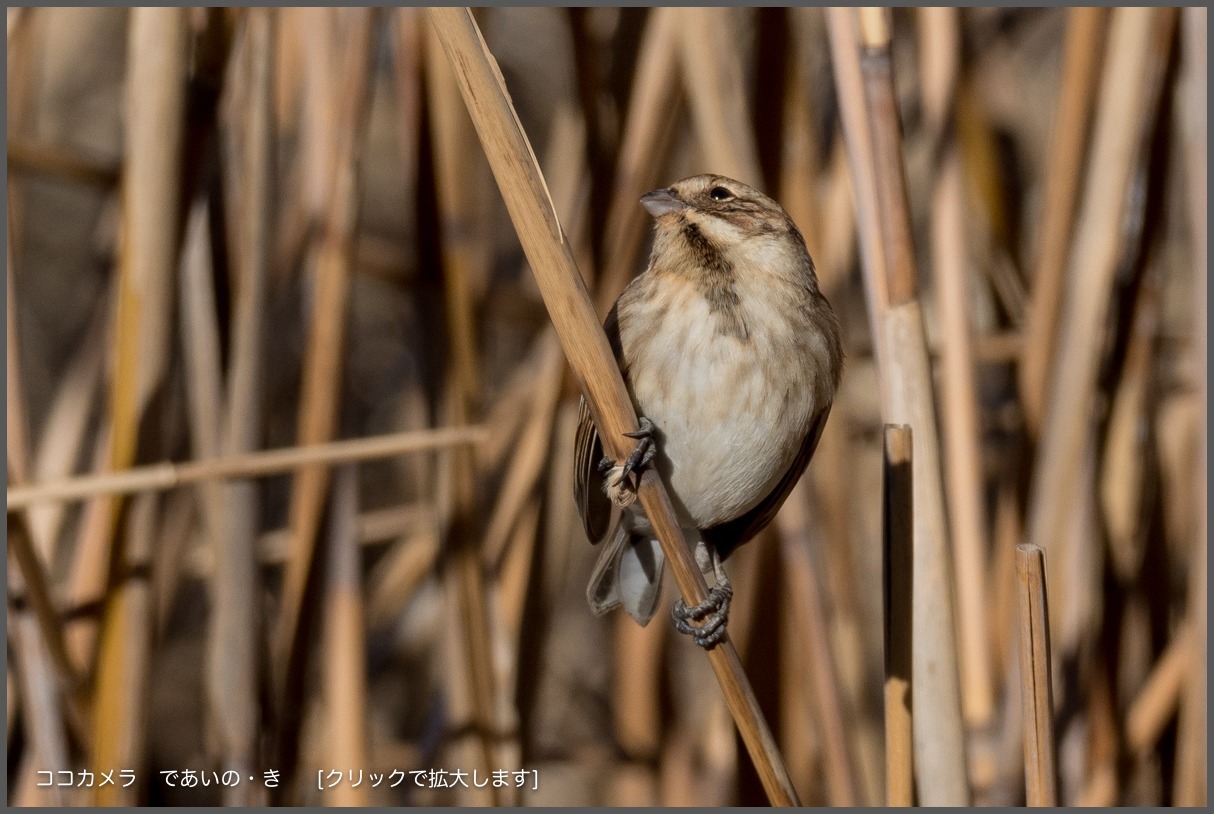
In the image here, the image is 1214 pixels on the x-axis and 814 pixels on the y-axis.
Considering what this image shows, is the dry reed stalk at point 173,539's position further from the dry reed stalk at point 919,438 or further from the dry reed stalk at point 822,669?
the dry reed stalk at point 919,438

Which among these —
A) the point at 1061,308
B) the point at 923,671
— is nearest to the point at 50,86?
the point at 1061,308

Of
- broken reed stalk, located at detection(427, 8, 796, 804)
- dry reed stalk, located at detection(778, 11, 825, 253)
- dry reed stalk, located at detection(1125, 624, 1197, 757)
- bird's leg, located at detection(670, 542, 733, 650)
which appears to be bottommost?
dry reed stalk, located at detection(1125, 624, 1197, 757)

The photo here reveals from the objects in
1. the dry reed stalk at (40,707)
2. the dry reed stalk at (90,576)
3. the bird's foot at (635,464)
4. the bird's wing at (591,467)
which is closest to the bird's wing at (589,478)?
the bird's wing at (591,467)

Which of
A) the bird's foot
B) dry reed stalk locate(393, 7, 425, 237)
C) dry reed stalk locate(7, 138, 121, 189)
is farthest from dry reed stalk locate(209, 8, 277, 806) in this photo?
the bird's foot

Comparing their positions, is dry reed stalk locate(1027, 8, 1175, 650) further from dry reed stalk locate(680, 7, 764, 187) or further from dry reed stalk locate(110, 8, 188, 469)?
dry reed stalk locate(110, 8, 188, 469)

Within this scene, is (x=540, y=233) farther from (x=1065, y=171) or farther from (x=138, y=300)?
(x=1065, y=171)

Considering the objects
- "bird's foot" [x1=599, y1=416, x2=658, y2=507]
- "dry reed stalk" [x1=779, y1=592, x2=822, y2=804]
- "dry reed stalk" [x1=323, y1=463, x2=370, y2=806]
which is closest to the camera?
"bird's foot" [x1=599, y1=416, x2=658, y2=507]

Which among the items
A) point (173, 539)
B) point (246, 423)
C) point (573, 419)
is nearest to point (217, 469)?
point (246, 423)
